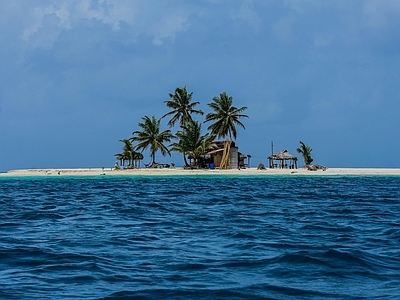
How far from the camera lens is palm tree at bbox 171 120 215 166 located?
202ft

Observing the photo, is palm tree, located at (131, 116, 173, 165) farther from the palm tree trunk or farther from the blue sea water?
the blue sea water

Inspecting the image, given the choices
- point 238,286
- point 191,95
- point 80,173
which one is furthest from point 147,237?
point 191,95

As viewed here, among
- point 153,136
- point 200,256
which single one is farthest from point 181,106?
point 200,256

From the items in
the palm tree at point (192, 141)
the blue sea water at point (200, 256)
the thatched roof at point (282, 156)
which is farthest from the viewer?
the thatched roof at point (282, 156)

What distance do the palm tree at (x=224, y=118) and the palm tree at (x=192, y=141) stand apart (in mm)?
2349

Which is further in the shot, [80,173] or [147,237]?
[80,173]

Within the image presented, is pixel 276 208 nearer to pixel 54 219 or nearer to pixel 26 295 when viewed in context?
pixel 54 219

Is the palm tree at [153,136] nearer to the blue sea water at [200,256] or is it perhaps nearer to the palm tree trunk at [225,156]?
the palm tree trunk at [225,156]

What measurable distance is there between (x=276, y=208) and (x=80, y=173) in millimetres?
46836

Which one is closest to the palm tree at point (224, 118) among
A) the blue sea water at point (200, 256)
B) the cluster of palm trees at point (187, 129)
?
the cluster of palm trees at point (187, 129)

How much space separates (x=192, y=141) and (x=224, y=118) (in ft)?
18.5

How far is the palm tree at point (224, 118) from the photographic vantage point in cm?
6406

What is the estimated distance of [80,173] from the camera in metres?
61.9

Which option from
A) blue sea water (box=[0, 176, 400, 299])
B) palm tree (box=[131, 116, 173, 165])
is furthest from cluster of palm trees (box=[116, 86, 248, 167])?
blue sea water (box=[0, 176, 400, 299])
